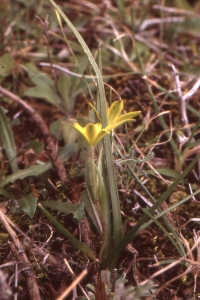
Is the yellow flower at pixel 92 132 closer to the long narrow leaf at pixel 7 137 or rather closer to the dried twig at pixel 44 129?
the dried twig at pixel 44 129

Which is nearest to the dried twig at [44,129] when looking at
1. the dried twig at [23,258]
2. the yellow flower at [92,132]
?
the dried twig at [23,258]

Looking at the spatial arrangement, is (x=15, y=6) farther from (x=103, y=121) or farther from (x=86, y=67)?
(x=103, y=121)

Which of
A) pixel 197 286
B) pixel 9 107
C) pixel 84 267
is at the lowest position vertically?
pixel 197 286

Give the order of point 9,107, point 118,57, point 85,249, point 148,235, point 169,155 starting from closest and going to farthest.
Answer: point 85,249 < point 148,235 < point 169,155 < point 9,107 < point 118,57

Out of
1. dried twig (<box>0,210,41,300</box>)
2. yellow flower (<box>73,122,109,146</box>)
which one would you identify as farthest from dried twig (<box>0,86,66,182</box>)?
yellow flower (<box>73,122,109,146</box>)

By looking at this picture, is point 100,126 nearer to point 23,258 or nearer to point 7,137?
point 23,258

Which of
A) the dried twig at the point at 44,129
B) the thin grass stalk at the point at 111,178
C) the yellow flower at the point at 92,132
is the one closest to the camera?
the yellow flower at the point at 92,132

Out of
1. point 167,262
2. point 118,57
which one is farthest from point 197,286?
point 118,57
